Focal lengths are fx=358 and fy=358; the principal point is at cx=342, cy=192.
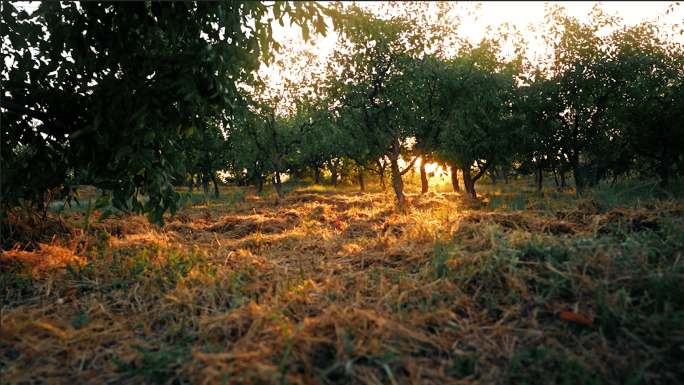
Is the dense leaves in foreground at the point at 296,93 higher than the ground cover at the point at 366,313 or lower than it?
higher

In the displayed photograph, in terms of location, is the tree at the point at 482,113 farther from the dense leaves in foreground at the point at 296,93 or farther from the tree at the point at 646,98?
the tree at the point at 646,98

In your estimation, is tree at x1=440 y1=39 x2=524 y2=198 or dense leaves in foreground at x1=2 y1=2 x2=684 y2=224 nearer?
A: dense leaves in foreground at x1=2 y1=2 x2=684 y2=224

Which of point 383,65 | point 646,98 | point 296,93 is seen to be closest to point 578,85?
point 646,98

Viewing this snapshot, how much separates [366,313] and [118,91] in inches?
123

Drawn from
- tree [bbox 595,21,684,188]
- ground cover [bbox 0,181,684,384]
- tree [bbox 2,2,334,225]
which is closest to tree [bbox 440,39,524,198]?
tree [bbox 595,21,684,188]

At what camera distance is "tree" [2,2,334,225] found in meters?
3.40

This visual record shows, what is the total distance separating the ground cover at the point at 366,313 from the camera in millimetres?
2010

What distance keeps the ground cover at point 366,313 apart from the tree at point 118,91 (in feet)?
3.07

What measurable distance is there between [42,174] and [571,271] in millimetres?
5396

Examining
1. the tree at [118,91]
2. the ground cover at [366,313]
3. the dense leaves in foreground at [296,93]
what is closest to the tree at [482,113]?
the dense leaves in foreground at [296,93]

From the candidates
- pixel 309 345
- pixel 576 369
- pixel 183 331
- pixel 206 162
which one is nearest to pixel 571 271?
pixel 576 369

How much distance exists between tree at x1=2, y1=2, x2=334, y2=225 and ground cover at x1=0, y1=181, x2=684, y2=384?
0.94 m

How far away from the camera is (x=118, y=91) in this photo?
3477mm

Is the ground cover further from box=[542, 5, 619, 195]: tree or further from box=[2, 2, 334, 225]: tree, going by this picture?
box=[542, 5, 619, 195]: tree
